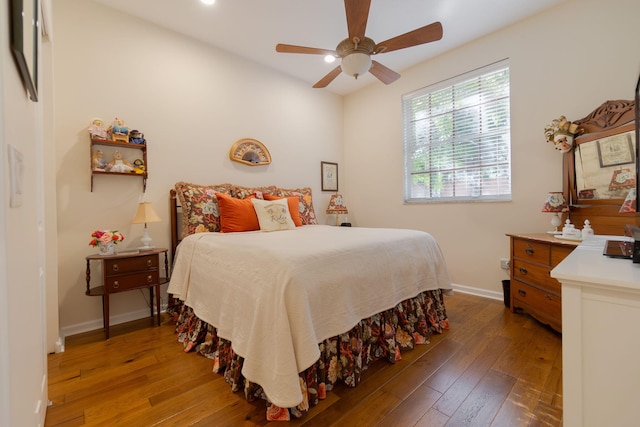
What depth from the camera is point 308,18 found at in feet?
8.80

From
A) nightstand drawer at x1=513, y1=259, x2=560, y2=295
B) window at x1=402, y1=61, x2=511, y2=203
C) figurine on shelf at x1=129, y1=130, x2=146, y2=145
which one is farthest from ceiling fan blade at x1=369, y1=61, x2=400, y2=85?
figurine on shelf at x1=129, y1=130, x2=146, y2=145

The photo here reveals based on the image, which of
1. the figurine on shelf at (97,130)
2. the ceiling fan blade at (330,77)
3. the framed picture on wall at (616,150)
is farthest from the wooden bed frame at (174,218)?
the framed picture on wall at (616,150)

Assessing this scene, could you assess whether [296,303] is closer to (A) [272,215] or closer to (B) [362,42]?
(A) [272,215]

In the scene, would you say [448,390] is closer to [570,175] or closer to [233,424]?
[233,424]

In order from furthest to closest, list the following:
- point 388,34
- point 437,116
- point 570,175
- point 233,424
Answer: point 437,116 → point 388,34 → point 570,175 → point 233,424

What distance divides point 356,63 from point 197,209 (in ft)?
6.22

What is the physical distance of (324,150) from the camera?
4.34 meters

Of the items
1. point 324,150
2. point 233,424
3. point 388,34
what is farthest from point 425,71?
point 233,424

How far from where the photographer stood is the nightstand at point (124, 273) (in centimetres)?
217

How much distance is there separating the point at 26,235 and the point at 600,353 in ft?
5.87

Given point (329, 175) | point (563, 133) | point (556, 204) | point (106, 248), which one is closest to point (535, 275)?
point (556, 204)

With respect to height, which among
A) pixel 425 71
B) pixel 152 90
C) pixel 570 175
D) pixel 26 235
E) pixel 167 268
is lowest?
pixel 167 268

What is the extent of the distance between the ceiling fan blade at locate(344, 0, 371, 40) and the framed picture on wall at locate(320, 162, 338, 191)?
7.89 ft

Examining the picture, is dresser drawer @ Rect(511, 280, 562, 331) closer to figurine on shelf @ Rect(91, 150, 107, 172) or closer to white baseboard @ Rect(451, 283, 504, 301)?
white baseboard @ Rect(451, 283, 504, 301)
